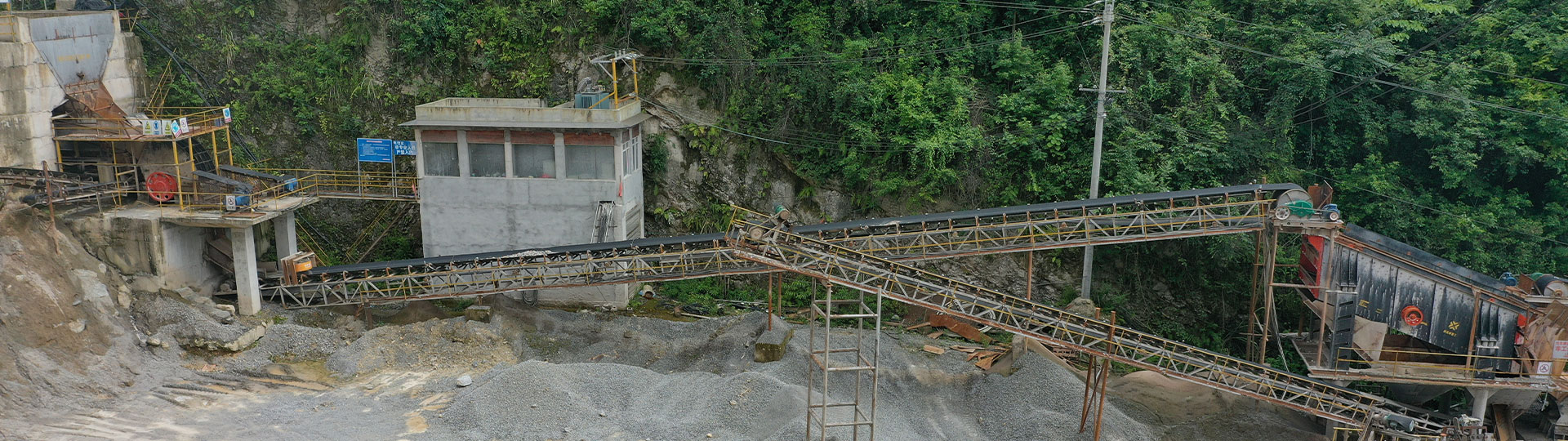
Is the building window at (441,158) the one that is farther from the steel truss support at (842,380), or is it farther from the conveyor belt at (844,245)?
the steel truss support at (842,380)

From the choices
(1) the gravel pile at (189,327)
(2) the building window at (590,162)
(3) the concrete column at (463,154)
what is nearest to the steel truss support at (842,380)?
(2) the building window at (590,162)

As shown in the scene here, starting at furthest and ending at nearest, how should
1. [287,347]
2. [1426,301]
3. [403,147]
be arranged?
1. [403,147]
2. [287,347]
3. [1426,301]

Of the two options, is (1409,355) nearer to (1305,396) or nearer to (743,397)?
(1305,396)

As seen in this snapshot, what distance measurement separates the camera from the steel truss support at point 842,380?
18031mm

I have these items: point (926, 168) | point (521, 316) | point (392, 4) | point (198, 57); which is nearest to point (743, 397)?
point (521, 316)

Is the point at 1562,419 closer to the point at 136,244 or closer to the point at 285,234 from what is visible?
the point at 285,234

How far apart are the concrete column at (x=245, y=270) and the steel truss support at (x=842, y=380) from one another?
13.3 m

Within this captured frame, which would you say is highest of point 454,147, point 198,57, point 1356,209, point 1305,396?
point 198,57

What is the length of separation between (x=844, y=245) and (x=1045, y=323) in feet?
14.7

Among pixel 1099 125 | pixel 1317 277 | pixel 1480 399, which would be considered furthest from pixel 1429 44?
pixel 1480 399

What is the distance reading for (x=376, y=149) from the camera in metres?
28.5

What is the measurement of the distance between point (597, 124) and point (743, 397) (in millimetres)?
8710

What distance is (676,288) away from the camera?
91.9 feet

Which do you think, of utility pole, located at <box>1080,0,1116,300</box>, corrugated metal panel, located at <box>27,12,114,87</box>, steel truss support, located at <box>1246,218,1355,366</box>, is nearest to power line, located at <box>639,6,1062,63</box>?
utility pole, located at <box>1080,0,1116,300</box>
